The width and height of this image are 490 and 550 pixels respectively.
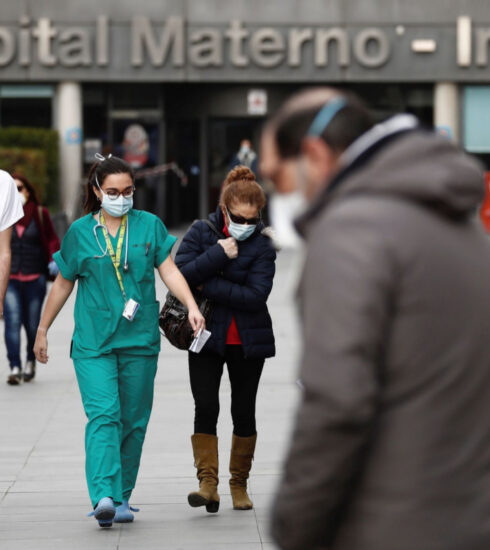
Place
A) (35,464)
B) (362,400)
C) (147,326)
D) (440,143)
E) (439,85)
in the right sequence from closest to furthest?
(362,400)
(440,143)
(147,326)
(35,464)
(439,85)

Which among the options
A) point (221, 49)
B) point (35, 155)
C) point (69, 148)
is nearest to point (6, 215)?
point (35, 155)

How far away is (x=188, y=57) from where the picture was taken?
2753cm

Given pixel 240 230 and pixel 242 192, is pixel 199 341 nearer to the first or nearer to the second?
pixel 240 230

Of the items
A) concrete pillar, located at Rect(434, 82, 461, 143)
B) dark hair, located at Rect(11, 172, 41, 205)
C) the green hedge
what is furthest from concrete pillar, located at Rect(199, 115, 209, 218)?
dark hair, located at Rect(11, 172, 41, 205)

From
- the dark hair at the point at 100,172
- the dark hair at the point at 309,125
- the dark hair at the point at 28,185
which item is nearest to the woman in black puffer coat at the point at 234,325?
the dark hair at the point at 100,172

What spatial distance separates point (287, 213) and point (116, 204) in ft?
11.8

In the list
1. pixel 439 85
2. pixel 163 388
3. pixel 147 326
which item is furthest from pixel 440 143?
pixel 439 85

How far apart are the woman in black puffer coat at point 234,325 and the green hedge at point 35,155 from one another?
17419mm

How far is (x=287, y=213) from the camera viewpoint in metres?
2.70

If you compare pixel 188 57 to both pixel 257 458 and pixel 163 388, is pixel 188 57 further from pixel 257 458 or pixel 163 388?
pixel 257 458

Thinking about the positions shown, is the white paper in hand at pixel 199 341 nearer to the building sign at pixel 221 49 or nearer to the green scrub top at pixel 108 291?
the green scrub top at pixel 108 291

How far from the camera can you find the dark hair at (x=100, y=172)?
20.7 ft

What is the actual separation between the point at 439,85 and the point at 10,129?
30.2 feet

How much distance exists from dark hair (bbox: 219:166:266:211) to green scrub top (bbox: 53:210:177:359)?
41cm
